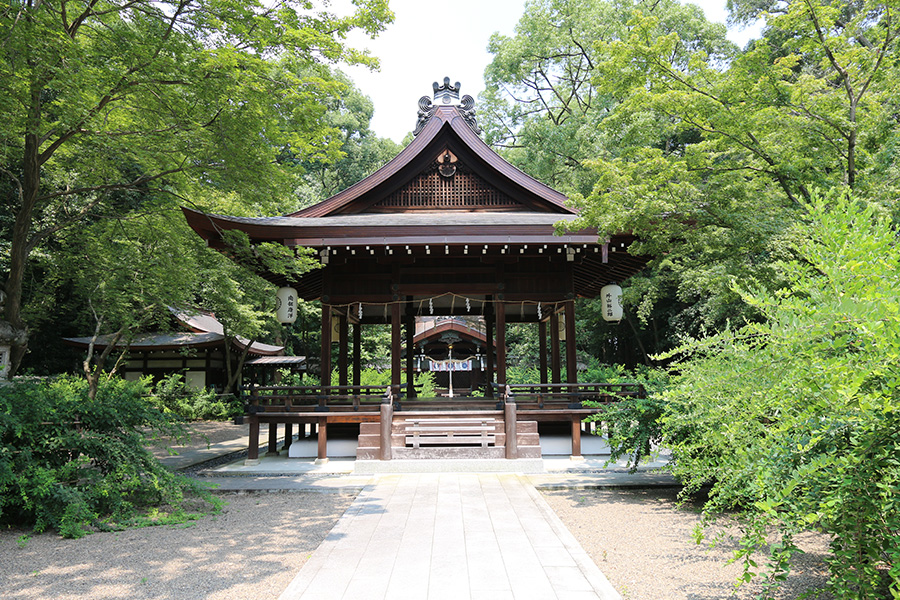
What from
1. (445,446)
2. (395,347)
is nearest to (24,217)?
(395,347)

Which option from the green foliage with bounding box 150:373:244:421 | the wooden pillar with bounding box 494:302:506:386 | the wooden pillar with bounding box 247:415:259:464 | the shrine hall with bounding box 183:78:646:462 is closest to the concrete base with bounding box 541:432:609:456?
the shrine hall with bounding box 183:78:646:462

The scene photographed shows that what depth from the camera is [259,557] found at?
478 cm

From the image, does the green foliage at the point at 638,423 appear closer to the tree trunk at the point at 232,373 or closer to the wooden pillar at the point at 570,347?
the wooden pillar at the point at 570,347

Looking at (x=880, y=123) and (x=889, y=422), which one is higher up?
(x=880, y=123)

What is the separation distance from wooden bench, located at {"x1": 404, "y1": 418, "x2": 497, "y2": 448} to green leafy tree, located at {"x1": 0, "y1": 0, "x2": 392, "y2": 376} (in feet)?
15.6

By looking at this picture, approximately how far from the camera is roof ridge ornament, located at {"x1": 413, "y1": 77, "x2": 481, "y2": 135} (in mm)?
12195

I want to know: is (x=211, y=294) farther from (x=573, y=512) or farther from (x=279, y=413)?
(x=573, y=512)

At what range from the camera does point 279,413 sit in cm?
1013

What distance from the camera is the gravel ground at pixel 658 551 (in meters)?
3.99

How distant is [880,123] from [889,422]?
5.79 m

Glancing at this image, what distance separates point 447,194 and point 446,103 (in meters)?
2.14

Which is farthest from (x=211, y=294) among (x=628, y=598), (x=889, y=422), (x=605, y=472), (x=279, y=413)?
(x=889, y=422)

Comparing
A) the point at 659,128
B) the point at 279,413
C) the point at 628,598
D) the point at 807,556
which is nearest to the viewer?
the point at 628,598

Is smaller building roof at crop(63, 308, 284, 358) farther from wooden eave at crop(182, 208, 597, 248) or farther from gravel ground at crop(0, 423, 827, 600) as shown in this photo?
gravel ground at crop(0, 423, 827, 600)
